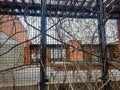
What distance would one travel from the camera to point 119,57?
4820 mm

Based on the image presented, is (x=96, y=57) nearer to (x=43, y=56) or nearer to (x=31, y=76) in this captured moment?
(x=43, y=56)

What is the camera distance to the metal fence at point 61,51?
12.7 ft

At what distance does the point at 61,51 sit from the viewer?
421 cm

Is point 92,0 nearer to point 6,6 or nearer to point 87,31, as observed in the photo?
point 87,31

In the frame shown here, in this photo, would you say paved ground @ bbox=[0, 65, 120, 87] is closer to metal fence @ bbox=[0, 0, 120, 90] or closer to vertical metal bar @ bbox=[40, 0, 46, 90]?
metal fence @ bbox=[0, 0, 120, 90]

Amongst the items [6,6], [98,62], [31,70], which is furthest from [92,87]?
[6,6]

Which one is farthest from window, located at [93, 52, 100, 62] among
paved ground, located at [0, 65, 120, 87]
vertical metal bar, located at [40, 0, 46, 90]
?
vertical metal bar, located at [40, 0, 46, 90]

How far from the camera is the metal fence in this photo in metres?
3.88

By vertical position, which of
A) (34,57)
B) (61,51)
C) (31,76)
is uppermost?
(61,51)

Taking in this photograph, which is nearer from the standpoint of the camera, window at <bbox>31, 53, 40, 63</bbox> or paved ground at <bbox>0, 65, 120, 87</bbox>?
paved ground at <bbox>0, 65, 120, 87</bbox>

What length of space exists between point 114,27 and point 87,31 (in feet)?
3.28

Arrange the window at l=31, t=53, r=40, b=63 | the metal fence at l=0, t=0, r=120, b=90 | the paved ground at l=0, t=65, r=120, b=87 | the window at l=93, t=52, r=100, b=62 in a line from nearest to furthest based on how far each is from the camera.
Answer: the metal fence at l=0, t=0, r=120, b=90
the window at l=93, t=52, r=100, b=62
the paved ground at l=0, t=65, r=120, b=87
the window at l=31, t=53, r=40, b=63

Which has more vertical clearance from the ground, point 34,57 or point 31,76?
point 34,57

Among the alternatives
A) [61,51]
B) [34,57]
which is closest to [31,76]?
[34,57]
